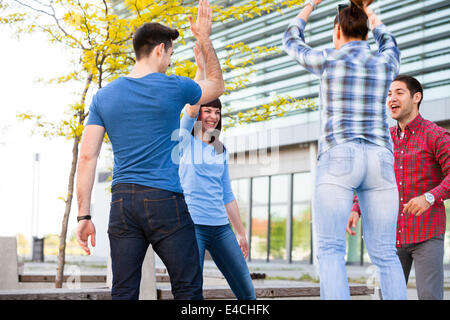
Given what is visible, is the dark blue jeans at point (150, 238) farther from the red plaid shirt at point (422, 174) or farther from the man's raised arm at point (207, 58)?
the red plaid shirt at point (422, 174)

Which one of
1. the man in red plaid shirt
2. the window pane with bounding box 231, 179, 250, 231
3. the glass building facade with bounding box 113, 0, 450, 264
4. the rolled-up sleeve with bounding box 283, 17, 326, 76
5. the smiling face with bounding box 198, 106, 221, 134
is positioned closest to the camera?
the rolled-up sleeve with bounding box 283, 17, 326, 76

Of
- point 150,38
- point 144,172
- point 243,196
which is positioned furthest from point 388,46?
point 243,196

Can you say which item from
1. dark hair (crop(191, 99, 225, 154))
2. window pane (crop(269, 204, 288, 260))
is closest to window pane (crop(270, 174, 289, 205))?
window pane (crop(269, 204, 288, 260))

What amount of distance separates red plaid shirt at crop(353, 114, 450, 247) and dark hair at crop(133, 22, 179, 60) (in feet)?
5.79

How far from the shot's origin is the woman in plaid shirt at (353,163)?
110 inches

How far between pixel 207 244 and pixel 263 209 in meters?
21.5

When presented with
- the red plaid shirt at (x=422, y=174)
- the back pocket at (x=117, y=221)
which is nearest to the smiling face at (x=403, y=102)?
the red plaid shirt at (x=422, y=174)

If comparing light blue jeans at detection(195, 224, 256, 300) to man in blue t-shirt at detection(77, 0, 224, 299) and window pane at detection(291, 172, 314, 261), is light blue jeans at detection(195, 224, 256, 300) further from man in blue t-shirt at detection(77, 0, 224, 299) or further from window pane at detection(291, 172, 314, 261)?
window pane at detection(291, 172, 314, 261)

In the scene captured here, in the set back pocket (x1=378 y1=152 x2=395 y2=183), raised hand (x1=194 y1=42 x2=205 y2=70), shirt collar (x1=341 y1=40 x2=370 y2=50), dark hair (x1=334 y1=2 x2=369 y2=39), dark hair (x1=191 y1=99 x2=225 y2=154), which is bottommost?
back pocket (x1=378 y1=152 x2=395 y2=183)

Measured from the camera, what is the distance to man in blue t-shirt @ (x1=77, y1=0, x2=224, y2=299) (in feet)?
9.14

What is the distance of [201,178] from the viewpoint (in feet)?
13.7

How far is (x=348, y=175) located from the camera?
2799mm

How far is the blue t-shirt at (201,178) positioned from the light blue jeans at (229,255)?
0.27 feet

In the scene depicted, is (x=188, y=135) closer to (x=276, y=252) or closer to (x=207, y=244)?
(x=207, y=244)
